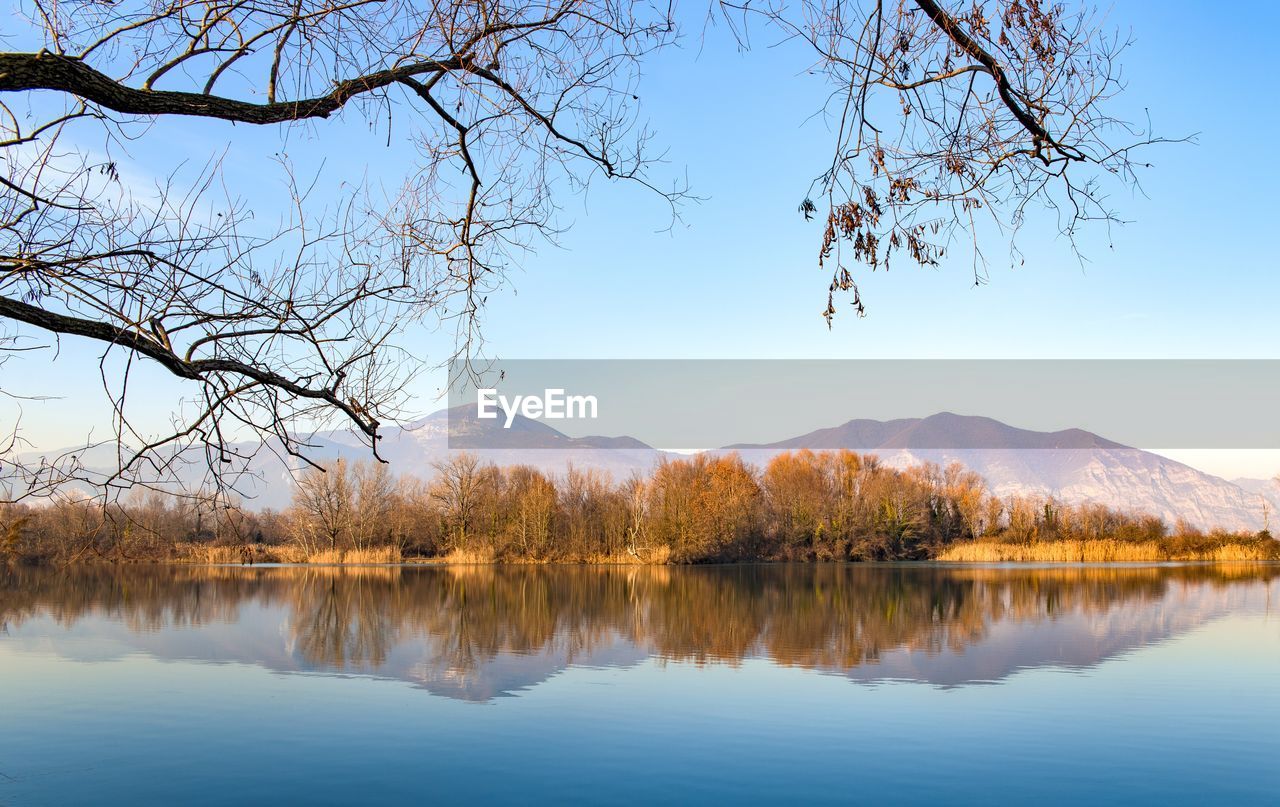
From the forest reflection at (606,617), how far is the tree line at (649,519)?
9.56m

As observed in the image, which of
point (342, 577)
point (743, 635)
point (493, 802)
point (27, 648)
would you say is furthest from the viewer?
point (342, 577)

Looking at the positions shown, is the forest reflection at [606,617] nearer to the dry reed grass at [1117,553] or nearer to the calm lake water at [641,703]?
the calm lake water at [641,703]

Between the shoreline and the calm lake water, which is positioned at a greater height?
the calm lake water

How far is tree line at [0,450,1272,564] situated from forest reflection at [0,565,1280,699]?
9.56 m

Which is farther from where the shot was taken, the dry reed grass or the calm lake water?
the dry reed grass

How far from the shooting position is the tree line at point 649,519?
3797 cm

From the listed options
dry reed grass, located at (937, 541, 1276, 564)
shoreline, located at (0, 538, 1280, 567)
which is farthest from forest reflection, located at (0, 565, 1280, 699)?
dry reed grass, located at (937, 541, 1276, 564)

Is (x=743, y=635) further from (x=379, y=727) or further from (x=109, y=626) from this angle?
(x=109, y=626)

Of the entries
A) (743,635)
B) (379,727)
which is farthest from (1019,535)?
(379,727)

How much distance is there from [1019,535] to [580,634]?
36.7m

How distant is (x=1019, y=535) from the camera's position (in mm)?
45531

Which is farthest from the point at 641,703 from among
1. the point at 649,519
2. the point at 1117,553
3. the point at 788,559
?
the point at 1117,553

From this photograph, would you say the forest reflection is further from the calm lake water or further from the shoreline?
the shoreline

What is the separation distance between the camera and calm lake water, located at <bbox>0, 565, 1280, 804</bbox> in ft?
21.2
